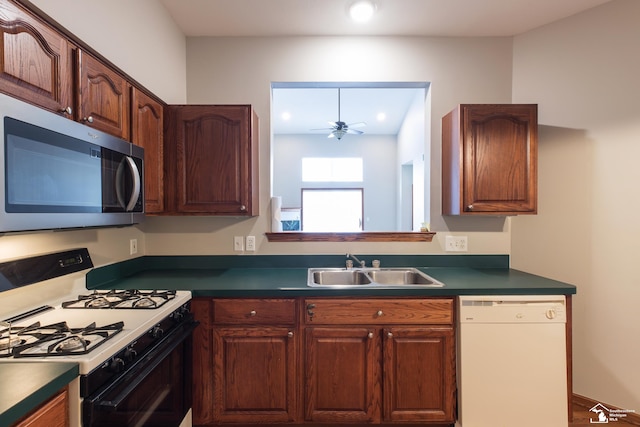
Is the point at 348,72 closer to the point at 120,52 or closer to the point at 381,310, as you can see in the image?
the point at 120,52

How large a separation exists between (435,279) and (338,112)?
4690 millimetres

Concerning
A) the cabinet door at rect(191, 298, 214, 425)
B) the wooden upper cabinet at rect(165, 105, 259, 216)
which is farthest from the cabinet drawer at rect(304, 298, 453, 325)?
the wooden upper cabinet at rect(165, 105, 259, 216)

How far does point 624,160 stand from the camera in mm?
1879

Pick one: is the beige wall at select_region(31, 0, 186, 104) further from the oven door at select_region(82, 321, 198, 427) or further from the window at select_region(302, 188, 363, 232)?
the window at select_region(302, 188, 363, 232)

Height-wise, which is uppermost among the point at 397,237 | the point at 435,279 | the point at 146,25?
the point at 146,25

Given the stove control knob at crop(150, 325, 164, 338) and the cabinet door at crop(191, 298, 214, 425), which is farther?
→ the cabinet door at crop(191, 298, 214, 425)

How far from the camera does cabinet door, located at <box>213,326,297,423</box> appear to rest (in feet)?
5.29

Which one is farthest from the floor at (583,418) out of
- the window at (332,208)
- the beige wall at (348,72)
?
the window at (332,208)

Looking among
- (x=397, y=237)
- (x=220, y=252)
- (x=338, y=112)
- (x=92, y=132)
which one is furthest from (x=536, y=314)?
(x=338, y=112)

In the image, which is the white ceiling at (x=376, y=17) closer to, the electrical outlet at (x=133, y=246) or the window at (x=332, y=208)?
the electrical outlet at (x=133, y=246)

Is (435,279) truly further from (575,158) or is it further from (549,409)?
(575,158)

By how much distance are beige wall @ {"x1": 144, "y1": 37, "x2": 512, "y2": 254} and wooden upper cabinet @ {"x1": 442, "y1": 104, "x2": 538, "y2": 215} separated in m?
0.31

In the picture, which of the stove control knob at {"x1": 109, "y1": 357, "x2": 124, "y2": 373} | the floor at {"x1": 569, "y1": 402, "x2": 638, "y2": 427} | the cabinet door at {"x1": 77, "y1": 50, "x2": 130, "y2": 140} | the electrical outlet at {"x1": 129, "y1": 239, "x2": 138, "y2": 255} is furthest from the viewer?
the electrical outlet at {"x1": 129, "y1": 239, "x2": 138, "y2": 255}

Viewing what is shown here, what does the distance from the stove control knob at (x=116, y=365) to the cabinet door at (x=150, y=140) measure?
0.85 m
